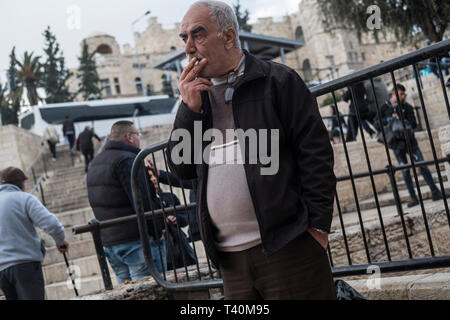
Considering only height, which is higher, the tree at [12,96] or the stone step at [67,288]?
the tree at [12,96]

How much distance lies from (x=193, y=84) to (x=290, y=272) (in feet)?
2.67

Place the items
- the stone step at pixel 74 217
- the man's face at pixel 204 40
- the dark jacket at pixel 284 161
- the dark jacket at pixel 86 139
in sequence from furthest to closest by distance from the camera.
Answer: the dark jacket at pixel 86 139 < the stone step at pixel 74 217 < the man's face at pixel 204 40 < the dark jacket at pixel 284 161

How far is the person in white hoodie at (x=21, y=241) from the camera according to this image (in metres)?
4.54

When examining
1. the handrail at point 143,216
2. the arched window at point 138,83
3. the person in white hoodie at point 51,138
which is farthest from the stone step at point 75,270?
the arched window at point 138,83

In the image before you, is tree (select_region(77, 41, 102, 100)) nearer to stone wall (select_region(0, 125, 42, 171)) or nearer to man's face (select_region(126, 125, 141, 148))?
stone wall (select_region(0, 125, 42, 171))

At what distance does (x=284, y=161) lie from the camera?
1.94 meters

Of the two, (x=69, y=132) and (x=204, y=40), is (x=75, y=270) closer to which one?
(x=204, y=40)

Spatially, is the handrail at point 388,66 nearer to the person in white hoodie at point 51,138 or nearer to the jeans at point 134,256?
the jeans at point 134,256

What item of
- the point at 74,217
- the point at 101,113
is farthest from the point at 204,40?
the point at 101,113

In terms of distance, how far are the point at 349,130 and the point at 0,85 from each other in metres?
41.3

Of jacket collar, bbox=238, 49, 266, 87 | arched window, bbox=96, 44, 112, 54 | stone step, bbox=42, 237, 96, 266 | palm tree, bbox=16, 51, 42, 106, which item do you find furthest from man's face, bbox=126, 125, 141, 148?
arched window, bbox=96, 44, 112, 54

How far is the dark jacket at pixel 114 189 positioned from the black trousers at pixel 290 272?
2.39m

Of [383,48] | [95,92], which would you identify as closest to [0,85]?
[95,92]
